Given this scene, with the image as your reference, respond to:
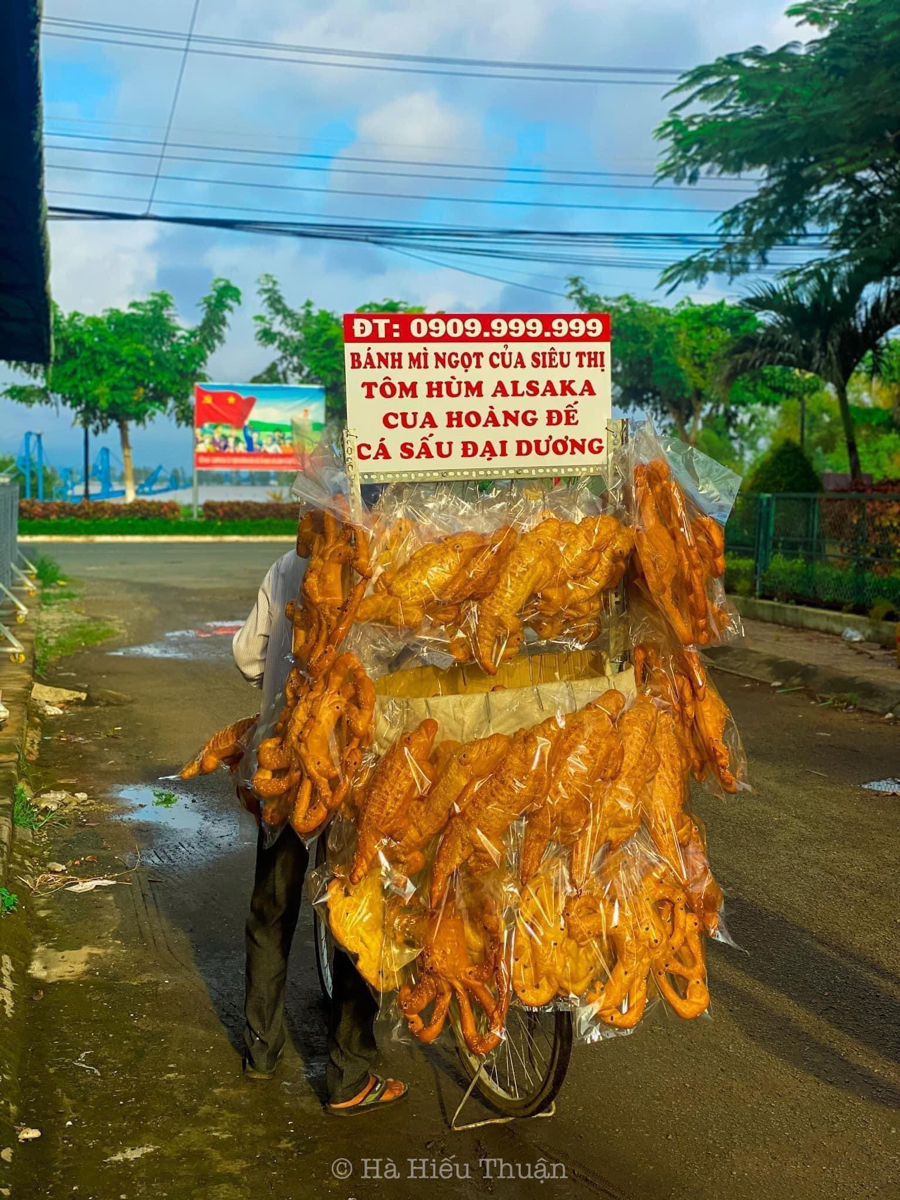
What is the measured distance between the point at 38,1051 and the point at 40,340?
10.7m

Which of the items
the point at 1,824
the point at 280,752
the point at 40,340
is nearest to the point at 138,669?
the point at 40,340

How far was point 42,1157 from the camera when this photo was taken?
319 cm

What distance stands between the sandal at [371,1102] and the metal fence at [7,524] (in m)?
9.81

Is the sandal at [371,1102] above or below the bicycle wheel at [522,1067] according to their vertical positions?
below

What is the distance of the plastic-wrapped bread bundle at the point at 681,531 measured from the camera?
11.1ft

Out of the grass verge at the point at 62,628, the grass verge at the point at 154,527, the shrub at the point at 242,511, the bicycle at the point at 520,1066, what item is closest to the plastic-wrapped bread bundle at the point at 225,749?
the bicycle at the point at 520,1066

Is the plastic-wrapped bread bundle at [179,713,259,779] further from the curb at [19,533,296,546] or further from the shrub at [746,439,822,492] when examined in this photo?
the curb at [19,533,296,546]

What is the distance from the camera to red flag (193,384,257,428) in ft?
140

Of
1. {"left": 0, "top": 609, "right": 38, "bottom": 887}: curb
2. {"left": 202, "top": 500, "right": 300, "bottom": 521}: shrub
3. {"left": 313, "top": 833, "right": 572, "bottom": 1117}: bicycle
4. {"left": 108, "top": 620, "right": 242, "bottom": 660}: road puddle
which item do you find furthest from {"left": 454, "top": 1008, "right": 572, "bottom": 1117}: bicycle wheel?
{"left": 202, "top": 500, "right": 300, "bottom": 521}: shrub

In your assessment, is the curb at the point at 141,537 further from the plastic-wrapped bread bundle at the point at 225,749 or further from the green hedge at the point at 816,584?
the plastic-wrapped bread bundle at the point at 225,749

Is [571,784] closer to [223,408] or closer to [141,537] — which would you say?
[141,537]

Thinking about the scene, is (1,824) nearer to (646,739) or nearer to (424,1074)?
(424,1074)

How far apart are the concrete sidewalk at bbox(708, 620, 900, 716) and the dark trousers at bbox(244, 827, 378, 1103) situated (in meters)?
6.66

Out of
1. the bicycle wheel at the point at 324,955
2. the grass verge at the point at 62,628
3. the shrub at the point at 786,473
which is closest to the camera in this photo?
the bicycle wheel at the point at 324,955
